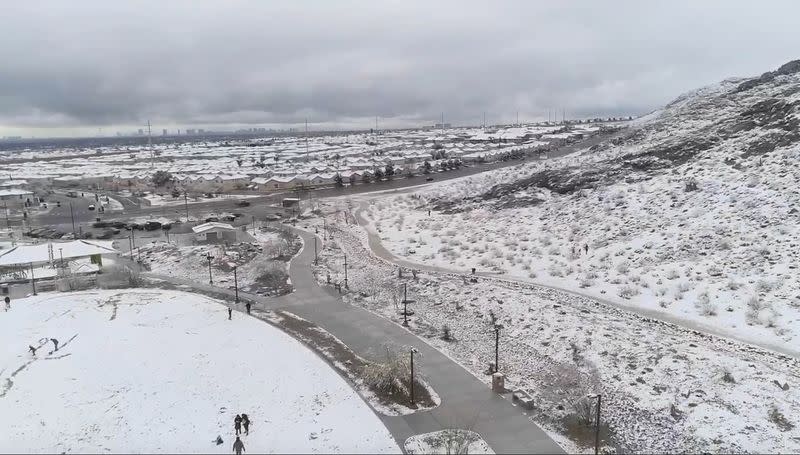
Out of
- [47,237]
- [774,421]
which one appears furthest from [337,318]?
[47,237]

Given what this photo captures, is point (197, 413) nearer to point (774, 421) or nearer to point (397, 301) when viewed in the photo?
point (397, 301)

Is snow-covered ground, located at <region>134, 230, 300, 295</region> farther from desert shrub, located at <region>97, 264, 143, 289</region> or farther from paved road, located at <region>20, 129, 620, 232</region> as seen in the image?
paved road, located at <region>20, 129, 620, 232</region>

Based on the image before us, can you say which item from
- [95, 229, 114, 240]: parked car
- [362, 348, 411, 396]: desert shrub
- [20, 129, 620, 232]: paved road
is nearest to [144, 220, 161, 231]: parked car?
[95, 229, 114, 240]: parked car

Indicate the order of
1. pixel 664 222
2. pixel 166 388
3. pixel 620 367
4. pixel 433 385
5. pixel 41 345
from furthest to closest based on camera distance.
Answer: pixel 664 222 < pixel 41 345 < pixel 620 367 < pixel 166 388 < pixel 433 385

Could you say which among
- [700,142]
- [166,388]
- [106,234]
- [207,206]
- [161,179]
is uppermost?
[700,142]

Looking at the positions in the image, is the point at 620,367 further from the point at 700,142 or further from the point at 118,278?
the point at 700,142

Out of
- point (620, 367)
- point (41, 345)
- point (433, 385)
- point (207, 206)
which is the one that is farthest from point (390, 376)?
point (207, 206)
